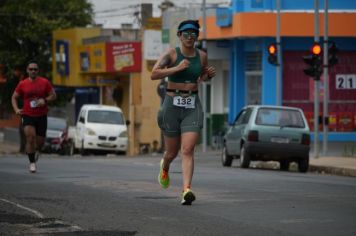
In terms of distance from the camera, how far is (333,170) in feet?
80.8

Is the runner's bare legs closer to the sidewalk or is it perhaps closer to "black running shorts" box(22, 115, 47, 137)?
"black running shorts" box(22, 115, 47, 137)

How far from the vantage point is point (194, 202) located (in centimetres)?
1267

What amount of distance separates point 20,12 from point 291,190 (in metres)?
48.5

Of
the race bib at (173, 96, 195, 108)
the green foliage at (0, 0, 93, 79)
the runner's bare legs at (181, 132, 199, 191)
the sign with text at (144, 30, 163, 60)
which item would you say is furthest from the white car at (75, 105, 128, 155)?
the runner's bare legs at (181, 132, 199, 191)

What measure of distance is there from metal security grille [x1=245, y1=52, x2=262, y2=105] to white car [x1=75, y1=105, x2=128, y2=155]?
226 inches

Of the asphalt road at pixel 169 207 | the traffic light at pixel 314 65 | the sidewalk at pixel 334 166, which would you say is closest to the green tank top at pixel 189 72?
the asphalt road at pixel 169 207

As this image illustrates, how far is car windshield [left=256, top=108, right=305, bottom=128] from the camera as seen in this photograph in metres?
25.1

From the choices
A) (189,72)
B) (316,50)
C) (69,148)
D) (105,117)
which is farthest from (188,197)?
(69,148)

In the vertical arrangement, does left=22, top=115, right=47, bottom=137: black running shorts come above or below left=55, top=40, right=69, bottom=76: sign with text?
below

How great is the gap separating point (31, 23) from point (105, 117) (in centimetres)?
2041

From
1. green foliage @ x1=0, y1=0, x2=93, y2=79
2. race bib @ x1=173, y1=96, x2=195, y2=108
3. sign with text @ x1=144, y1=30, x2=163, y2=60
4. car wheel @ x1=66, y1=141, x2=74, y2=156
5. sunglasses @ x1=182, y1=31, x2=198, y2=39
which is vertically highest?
green foliage @ x1=0, y1=0, x2=93, y2=79

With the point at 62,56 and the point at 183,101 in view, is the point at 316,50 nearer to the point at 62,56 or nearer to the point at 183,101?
the point at 183,101

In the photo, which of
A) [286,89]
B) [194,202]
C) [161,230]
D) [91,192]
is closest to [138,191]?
[91,192]

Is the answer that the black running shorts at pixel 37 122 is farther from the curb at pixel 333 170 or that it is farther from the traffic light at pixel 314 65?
the traffic light at pixel 314 65
